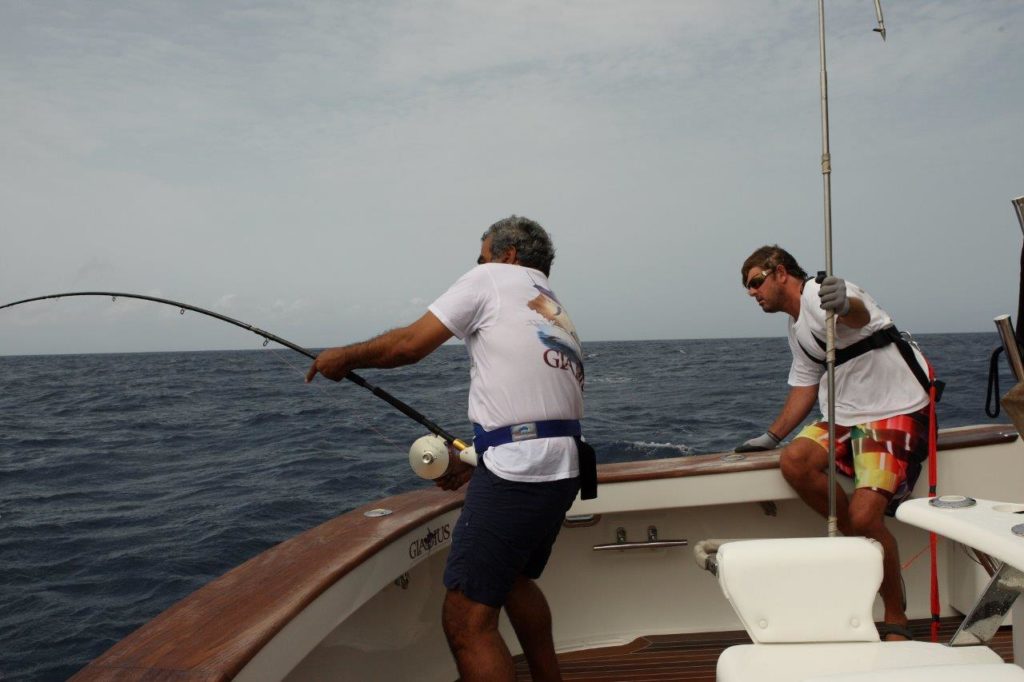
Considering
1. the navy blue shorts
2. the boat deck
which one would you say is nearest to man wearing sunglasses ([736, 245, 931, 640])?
the boat deck

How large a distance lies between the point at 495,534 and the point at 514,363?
0.37 meters

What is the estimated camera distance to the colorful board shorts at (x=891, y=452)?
2486 millimetres

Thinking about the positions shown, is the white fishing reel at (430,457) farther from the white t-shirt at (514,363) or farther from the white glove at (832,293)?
the white glove at (832,293)

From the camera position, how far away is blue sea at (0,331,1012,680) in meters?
4.27

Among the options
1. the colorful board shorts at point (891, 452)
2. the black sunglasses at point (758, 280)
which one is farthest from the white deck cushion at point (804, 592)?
the black sunglasses at point (758, 280)

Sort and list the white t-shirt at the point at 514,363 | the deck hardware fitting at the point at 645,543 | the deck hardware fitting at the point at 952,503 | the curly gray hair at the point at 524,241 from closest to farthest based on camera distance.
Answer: the deck hardware fitting at the point at 952,503
the white t-shirt at the point at 514,363
the curly gray hair at the point at 524,241
the deck hardware fitting at the point at 645,543

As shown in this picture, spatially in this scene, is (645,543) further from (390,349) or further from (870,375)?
(390,349)

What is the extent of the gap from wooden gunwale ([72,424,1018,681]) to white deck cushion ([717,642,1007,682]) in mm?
819

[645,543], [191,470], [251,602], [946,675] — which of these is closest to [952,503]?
[946,675]

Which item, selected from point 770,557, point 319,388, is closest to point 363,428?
point 319,388

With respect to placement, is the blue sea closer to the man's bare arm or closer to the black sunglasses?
the man's bare arm

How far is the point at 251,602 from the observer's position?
1653 mm

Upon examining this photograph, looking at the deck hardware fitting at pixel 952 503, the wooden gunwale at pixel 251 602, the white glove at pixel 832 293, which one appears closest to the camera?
the wooden gunwale at pixel 251 602

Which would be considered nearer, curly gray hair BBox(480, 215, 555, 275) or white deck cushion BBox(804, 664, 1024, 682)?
white deck cushion BBox(804, 664, 1024, 682)
